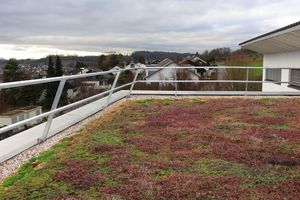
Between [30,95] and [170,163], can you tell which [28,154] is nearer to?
[30,95]

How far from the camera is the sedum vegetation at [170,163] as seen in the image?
6.27 ft

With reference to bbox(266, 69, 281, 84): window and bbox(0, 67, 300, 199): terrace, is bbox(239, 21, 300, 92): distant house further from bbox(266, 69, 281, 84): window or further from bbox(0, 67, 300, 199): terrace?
bbox(0, 67, 300, 199): terrace

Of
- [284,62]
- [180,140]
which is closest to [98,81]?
[180,140]

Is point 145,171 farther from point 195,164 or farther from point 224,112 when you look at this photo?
point 224,112

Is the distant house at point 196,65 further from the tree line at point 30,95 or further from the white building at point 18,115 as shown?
the white building at point 18,115

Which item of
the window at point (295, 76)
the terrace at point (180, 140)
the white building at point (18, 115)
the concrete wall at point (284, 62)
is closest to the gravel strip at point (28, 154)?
the terrace at point (180, 140)

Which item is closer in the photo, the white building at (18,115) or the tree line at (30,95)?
the white building at (18,115)

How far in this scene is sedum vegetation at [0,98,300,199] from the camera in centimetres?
191

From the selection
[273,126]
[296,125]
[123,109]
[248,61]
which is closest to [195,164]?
[273,126]

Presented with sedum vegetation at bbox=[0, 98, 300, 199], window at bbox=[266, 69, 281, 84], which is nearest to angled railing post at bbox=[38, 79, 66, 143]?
sedum vegetation at bbox=[0, 98, 300, 199]

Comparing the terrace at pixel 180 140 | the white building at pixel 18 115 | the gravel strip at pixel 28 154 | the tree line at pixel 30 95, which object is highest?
the tree line at pixel 30 95

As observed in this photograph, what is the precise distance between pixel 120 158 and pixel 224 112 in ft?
10.0

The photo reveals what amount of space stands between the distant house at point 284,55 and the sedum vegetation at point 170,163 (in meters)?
4.49

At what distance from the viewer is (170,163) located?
2.41 meters
